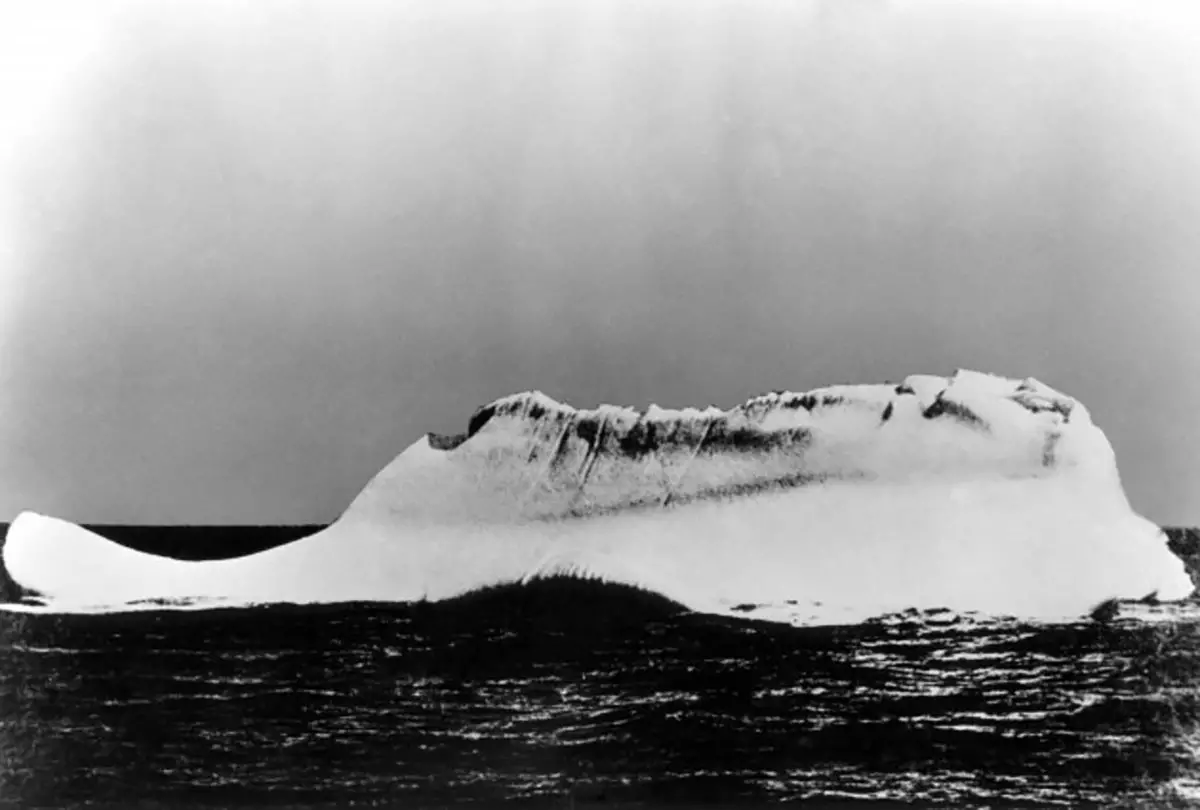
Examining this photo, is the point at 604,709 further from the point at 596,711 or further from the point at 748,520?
the point at 748,520

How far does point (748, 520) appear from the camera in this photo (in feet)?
14.2

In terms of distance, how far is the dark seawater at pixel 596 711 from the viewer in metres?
4.06

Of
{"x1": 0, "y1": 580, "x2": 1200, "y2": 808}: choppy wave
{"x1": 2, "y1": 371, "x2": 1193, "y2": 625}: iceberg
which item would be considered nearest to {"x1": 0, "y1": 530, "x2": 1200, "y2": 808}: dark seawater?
{"x1": 0, "y1": 580, "x2": 1200, "y2": 808}: choppy wave

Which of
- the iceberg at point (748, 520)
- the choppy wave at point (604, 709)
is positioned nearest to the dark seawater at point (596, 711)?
the choppy wave at point (604, 709)

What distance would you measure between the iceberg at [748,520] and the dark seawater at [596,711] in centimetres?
12

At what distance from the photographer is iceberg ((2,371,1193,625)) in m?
4.22

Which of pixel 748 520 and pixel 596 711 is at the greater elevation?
pixel 748 520

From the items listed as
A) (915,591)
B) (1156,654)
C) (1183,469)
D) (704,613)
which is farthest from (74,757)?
(1183,469)

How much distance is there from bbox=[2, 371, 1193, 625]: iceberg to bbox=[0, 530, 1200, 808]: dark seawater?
0.39 feet

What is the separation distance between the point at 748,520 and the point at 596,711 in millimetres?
994

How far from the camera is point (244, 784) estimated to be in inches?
161

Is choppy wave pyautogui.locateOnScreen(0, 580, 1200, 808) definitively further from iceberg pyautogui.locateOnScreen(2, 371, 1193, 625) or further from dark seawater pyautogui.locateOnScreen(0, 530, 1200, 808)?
iceberg pyautogui.locateOnScreen(2, 371, 1193, 625)

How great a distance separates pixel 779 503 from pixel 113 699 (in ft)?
9.46

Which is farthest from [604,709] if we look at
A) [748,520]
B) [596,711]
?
[748,520]
